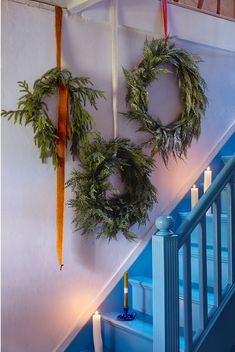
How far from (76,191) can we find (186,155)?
0.94m

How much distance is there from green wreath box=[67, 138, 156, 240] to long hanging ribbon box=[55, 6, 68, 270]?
0.23ft

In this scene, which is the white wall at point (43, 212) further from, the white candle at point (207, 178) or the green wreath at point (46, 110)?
the white candle at point (207, 178)

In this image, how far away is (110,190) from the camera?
8.64 ft

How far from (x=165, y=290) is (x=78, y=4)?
1649mm

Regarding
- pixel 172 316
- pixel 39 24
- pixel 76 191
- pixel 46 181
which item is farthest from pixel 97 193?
pixel 39 24

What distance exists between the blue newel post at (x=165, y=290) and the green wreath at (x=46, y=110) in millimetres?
800

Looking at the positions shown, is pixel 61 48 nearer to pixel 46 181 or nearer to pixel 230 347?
pixel 46 181

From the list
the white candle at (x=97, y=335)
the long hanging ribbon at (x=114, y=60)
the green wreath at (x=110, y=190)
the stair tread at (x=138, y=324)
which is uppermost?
the long hanging ribbon at (x=114, y=60)

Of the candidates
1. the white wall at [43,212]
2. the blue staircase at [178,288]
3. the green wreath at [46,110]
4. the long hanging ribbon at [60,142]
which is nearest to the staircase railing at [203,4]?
the white wall at [43,212]

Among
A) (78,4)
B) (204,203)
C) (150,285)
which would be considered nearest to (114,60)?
(78,4)

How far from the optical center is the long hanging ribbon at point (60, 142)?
8.38 ft

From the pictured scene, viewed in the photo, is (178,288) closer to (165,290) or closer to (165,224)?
(165,290)

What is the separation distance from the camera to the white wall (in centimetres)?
245

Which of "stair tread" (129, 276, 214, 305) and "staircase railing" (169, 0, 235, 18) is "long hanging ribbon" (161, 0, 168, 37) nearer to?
"staircase railing" (169, 0, 235, 18)
